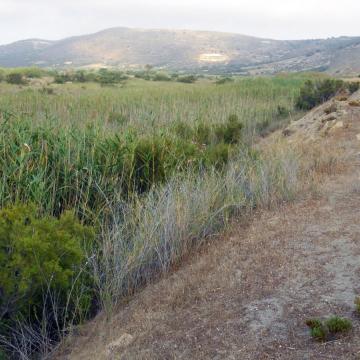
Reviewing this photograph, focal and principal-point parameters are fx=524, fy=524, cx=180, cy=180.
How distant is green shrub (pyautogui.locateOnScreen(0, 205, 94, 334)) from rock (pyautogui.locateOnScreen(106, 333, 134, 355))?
46 cm

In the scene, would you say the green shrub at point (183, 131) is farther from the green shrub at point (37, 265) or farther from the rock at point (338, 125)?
the green shrub at point (37, 265)

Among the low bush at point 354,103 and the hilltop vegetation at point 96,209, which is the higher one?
the low bush at point 354,103

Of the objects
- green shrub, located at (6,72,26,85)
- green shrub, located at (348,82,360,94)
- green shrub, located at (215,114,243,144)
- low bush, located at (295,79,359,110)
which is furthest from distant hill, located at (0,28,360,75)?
green shrub, located at (215,114,243,144)

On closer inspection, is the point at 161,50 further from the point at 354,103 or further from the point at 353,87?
the point at 354,103

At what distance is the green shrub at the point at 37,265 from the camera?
3.38m

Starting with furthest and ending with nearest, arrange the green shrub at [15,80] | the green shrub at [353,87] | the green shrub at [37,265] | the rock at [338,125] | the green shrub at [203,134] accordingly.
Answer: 1. the green shrub at [15,80]
2. the green shrub at [353,87]
3. the rock at [338,125]
4. the green shrub at [203,134]
5. the green shrub at [37,265]

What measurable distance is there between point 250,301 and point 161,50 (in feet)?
492

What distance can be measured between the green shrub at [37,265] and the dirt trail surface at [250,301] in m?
0.35

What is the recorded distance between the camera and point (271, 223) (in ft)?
17.2

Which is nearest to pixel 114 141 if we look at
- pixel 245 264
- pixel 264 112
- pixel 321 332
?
pixel 245 264

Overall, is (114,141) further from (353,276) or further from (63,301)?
(353,276)

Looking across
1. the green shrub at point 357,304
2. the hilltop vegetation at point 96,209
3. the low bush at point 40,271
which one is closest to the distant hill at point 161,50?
the hilltop vegetation at point 96,209

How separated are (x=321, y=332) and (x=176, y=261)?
5.61 ft

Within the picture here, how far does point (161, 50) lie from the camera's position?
488 feet
